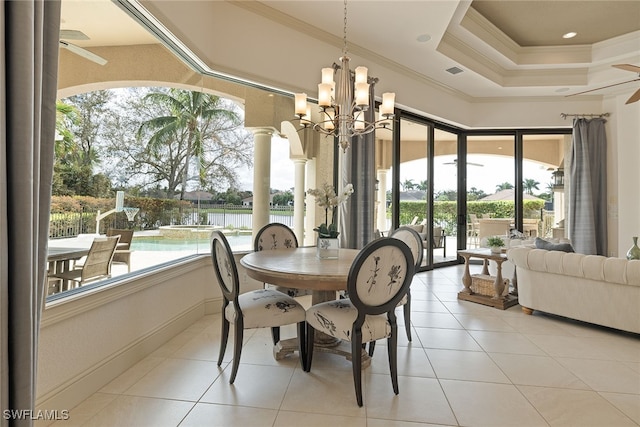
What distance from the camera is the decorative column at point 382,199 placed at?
5.26 m

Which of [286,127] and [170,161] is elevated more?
[286,127]

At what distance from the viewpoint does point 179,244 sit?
10.3 ft

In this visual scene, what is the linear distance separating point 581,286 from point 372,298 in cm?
257

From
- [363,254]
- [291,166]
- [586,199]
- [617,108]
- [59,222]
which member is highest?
[617,108]

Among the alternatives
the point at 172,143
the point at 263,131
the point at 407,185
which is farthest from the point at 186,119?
the point at 407,185

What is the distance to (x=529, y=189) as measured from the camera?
637cm

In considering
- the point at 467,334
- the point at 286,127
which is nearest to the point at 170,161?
the point at 286,127

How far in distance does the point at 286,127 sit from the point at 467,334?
311 centimetres

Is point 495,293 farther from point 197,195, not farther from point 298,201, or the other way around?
point 197,195

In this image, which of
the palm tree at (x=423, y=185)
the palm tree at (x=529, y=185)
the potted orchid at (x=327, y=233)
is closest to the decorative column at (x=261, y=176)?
the potted orchid at (x=327, y=233)

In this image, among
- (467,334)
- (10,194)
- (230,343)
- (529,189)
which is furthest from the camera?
(529,189)

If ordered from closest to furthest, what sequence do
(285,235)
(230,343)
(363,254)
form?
(363,254) → (230,343) → (285,235)

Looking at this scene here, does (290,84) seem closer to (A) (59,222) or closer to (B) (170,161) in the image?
(B) (170,161)

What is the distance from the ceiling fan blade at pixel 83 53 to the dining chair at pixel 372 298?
2187 mm
